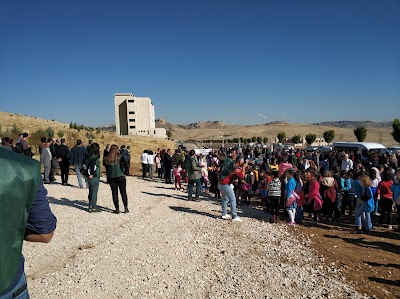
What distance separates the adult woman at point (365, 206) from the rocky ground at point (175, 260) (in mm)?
1720

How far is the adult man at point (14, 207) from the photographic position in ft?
4.61

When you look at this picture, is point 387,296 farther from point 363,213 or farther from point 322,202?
point 322,202

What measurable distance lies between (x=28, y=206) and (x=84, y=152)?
11255 millimetres

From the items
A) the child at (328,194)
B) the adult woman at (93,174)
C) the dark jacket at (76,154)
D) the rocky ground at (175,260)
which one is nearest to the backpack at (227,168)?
the rocky ground at (175,260)

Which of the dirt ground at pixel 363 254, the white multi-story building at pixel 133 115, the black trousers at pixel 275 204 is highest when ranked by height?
the white multi-story building at pixel 133 115

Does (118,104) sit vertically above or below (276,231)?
above

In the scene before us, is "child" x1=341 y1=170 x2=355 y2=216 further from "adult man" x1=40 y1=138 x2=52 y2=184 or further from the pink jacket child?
"adult man" x1=40 y1=138 x2=52 y2=184

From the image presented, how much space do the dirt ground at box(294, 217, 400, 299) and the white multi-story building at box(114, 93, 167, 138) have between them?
69036mm

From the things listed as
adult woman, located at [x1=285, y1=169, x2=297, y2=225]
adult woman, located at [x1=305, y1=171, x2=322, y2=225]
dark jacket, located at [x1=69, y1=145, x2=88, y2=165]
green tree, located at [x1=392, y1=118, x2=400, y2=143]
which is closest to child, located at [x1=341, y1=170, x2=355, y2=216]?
adult woman, located at [x1=305, y1=171, x2=322, y2=225]

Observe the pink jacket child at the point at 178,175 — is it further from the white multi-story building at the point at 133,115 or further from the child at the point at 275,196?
the white multi-story building at the point at 133,115

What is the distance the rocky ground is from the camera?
182 inches

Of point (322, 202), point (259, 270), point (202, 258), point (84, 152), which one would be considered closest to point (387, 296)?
point (259, 270)

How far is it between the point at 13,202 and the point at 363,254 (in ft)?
22.4

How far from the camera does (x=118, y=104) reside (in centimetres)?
7950
